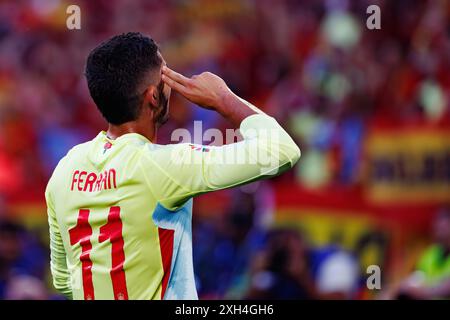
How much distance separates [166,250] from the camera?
12.3ft

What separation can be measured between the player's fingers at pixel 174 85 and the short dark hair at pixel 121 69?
0.22 feet

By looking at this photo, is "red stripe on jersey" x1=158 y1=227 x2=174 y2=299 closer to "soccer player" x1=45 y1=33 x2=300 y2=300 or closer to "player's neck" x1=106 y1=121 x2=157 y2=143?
"soccer player" x1=45 y1=33 x2=300 y2=300

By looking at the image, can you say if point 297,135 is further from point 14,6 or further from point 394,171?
point 14,6

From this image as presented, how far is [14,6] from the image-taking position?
13359mm

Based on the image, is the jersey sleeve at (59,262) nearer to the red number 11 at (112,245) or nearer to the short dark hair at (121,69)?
the red number 11 at (112,245)

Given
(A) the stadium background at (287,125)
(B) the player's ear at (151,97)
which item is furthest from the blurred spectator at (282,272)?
(B) the player's ear at (151,97)

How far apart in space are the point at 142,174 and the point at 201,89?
1.25 ft

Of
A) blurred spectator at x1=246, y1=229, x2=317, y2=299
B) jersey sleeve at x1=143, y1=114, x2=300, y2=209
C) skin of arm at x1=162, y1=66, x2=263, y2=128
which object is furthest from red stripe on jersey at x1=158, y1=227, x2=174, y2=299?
Result: blurred spectator at x1=246, y1=229, x2=317, y2=299

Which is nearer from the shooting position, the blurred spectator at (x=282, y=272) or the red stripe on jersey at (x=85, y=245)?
the red stripe on jersey at (x=85, y=245)

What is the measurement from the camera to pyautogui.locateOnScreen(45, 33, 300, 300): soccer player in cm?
366

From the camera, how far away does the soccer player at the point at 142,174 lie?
12.0ft

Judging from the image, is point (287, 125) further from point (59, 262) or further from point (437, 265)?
point (59, 262)
